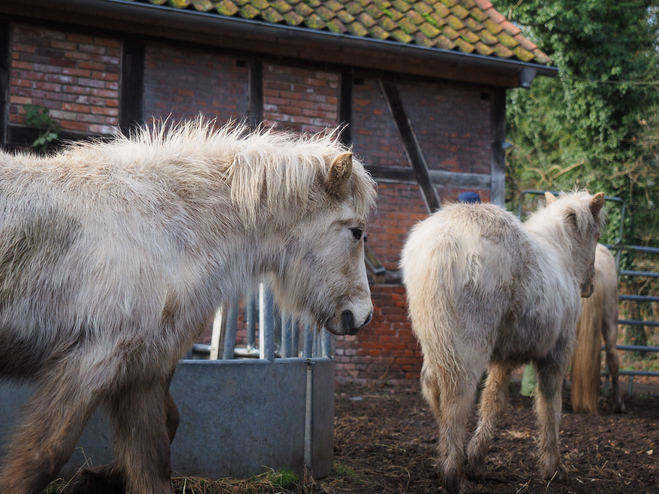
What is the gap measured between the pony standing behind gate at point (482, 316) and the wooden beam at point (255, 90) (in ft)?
13.8

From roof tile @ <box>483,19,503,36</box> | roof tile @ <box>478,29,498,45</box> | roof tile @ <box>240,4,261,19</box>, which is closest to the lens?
roof tile @ <box>240,4,261,19</box>

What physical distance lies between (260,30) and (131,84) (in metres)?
1.70

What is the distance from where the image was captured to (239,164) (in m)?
2.95

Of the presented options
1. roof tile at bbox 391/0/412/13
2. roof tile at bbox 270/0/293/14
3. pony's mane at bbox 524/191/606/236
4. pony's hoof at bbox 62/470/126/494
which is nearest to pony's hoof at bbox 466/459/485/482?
pony's mane at bbox 524/191/606/236

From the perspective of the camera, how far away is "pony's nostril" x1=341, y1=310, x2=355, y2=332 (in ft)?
10.2

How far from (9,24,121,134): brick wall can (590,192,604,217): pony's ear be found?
212 inches

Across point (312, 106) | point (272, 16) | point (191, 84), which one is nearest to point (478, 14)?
point (312, 106)

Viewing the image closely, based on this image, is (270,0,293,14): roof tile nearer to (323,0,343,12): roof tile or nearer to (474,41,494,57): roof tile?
(323,0,343,12): roof tile

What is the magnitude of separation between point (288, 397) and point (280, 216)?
145cm

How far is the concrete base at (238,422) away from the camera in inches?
143

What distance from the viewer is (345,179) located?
3.03 metres

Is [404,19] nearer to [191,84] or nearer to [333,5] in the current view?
[333,5]

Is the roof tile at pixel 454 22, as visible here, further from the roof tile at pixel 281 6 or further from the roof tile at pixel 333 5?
the roof tile at pixel 281 6

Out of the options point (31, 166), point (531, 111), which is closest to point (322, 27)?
point (31, 166)
